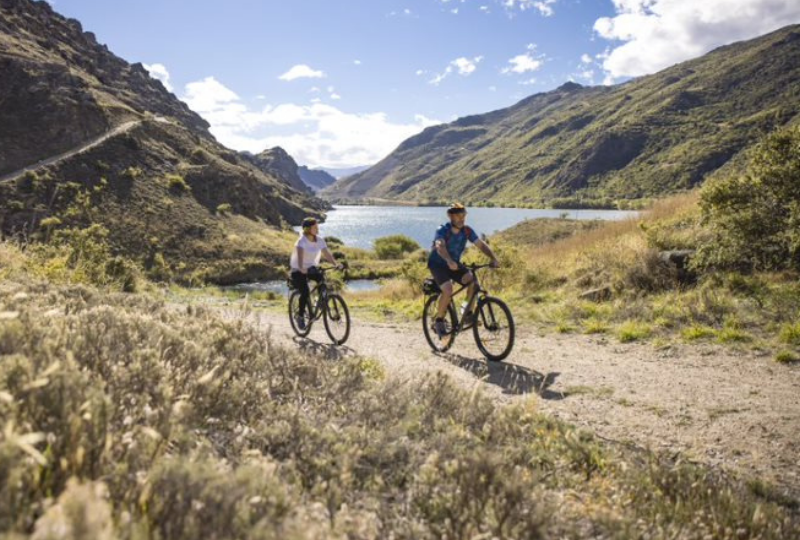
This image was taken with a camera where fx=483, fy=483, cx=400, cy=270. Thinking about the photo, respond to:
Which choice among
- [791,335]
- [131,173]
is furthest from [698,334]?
[131,173]

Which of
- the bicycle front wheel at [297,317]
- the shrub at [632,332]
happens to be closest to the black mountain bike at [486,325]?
the shrub at [632,332]

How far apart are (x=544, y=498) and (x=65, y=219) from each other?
55157 mm

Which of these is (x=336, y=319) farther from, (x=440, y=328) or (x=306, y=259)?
(x=440, y=328)

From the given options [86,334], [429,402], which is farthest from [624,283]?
[86,334]

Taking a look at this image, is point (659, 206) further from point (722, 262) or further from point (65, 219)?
point (65, 219)

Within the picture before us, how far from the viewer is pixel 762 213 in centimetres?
1090

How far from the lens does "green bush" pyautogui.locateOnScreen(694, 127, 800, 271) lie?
34.6ft

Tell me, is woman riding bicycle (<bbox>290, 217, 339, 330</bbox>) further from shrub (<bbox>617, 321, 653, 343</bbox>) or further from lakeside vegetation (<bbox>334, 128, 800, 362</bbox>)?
shrub (<bbox>617, 321, 653, 343</bbox>)

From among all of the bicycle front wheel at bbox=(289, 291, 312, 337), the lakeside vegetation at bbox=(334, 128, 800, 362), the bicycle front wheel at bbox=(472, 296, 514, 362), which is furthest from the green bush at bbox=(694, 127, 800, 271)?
the bicycle front wheel at bbox=(289, 291, 312, 337)

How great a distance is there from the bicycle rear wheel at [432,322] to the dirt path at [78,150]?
5321 cm

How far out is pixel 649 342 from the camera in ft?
30.3

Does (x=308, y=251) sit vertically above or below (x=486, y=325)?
above

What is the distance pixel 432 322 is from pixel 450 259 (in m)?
1.51

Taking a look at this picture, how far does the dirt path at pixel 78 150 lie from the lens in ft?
161
